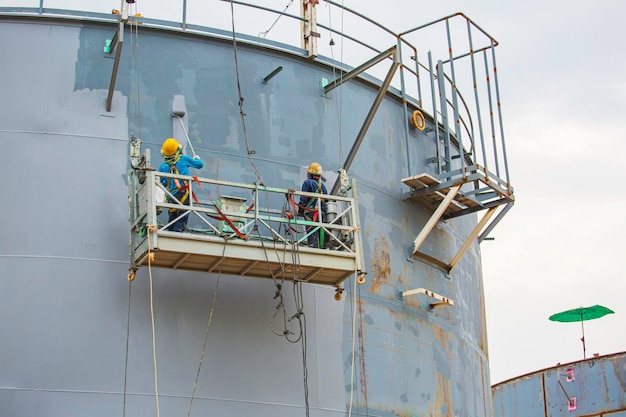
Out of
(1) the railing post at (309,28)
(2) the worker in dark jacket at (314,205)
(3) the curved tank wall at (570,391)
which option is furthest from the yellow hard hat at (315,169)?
(3) the curved tank wall at (570,391)

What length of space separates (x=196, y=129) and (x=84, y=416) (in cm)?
452

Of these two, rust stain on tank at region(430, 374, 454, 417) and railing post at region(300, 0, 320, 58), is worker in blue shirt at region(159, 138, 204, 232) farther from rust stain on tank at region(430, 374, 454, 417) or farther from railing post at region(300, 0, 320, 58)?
rust stain on tank at region(430, 374, 454, 417)

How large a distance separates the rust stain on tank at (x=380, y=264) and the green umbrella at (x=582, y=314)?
16.7 meters

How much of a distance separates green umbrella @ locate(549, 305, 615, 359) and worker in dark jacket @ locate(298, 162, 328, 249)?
18693 millimetres

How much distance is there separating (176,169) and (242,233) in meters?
1.34

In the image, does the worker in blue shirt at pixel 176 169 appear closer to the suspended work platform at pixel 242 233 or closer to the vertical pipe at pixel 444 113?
the suspended work platform at pixel 242 233

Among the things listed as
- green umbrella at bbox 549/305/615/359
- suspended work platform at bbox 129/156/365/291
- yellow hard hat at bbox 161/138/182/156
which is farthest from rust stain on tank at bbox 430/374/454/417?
green umbrella at bbox 549/305/615/359

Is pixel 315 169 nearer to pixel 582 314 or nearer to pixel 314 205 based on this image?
pixel 314 205

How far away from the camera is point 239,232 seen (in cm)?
1350

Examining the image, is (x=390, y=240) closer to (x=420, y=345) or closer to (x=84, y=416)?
(x=420, y=345)

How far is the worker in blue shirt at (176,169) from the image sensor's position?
1379 centimetres

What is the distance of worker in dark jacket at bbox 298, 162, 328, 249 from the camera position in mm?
14594

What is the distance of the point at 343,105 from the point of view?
16.8 m

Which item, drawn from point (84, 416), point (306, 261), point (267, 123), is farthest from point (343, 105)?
point (84, 416)
